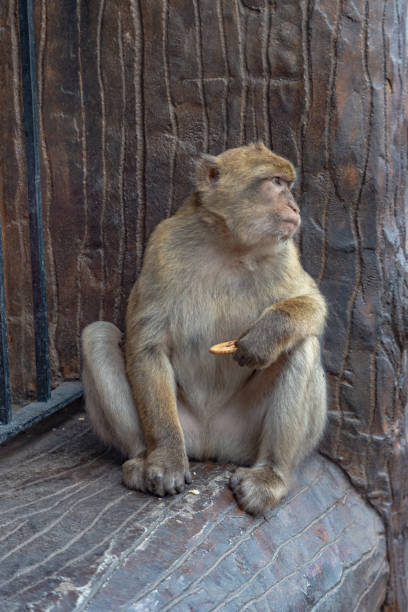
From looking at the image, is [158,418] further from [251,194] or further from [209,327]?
[251,194]

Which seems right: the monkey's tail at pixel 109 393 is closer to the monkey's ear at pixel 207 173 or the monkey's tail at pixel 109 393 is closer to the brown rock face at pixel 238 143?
the brown rock face at pixel 238 143

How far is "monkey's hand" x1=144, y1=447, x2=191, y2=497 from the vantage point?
3281mm

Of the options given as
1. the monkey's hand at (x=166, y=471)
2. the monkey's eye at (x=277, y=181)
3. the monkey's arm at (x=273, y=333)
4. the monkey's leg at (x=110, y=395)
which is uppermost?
the monkey's eye at (x=277, y=181)

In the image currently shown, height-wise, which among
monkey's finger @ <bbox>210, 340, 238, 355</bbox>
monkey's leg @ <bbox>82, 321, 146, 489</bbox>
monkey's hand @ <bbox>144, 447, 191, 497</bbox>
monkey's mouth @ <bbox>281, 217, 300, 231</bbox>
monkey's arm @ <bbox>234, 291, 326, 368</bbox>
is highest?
monkey's mouth @ <bbox>281, 217, 300, 231</bbox>

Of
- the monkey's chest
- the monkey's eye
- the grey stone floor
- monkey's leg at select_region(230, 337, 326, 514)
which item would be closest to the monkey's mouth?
the monkey's eye

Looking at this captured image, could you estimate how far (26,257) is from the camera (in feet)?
14.5

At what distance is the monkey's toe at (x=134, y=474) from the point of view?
132 inches

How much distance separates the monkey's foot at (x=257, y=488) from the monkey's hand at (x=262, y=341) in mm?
508

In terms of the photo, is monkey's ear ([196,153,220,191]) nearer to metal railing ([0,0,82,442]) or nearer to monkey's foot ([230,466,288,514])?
metal railing ([0,0,82,442])

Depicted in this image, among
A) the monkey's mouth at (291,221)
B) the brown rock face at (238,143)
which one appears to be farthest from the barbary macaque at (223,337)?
the brown rock face at (238,143)

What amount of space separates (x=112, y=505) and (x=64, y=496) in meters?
0.24

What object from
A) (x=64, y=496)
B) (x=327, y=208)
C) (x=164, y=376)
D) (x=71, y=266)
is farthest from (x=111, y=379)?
(x=327, y=208)

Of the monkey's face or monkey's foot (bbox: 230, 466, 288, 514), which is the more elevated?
the monkey's face

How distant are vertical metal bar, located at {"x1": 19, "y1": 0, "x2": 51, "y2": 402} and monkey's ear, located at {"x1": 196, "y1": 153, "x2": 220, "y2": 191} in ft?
3.17
